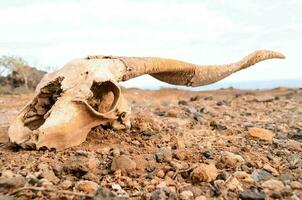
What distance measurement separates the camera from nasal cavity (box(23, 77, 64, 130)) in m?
4.48

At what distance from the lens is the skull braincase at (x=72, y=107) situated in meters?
4.11

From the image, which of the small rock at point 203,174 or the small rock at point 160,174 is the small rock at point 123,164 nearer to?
the small rock at point 160,174

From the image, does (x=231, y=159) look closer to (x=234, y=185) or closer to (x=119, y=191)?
(x=234, y=185)

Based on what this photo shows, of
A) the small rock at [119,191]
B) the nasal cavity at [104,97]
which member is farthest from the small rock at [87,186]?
the nasal cavity at [104,97]

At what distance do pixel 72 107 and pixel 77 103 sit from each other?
0.06m

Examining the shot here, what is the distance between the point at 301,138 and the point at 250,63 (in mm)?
1367

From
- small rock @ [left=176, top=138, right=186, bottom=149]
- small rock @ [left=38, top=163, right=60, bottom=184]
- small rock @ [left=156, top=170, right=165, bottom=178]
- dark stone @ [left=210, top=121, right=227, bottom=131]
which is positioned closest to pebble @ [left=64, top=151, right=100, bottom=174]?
small rock @ [left=38, top=163, right=60, bottom=184]

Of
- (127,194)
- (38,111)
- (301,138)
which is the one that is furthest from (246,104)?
(127,194)

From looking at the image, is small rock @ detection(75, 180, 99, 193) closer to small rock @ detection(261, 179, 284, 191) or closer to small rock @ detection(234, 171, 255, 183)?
small rock @ detection(234, 171, 255, 183)

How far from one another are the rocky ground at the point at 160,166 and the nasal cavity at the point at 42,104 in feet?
1.09

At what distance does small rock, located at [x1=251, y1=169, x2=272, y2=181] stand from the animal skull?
1547mm

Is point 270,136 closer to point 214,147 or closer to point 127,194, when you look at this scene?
point 214,147

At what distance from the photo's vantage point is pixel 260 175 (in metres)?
3.86

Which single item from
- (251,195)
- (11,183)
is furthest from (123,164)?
(251,195)
